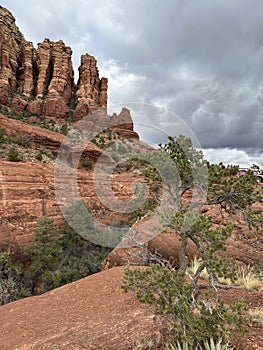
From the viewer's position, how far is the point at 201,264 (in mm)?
4113

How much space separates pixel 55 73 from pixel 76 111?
11262mm

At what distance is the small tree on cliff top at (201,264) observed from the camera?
10.00 feet

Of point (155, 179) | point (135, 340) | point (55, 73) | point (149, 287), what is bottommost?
point (135, 340)

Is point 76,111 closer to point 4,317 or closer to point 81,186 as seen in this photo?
point 81,186

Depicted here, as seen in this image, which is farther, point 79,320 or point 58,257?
point 58,257

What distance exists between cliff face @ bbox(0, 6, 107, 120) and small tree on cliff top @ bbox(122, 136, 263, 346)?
1989 inches

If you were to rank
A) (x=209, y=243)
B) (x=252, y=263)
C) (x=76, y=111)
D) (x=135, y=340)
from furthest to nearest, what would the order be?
(x=76, y=111) → (x=252, y=263) → (x=135, y=340) → (x=209, y=243)

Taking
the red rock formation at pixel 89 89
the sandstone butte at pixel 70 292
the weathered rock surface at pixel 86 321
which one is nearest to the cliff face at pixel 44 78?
the red rock formation at pixel 89 89

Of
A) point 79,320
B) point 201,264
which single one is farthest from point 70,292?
point 201,264

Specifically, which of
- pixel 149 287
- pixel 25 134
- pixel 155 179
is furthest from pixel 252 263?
pixel 25 134

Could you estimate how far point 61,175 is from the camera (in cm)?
1841

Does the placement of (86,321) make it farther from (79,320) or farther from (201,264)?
(201,264)

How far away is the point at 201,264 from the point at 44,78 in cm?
6165

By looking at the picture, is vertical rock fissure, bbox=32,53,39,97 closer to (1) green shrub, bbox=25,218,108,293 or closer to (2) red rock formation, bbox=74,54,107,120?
(2) red rock formation, bbox=74,54,107,120
